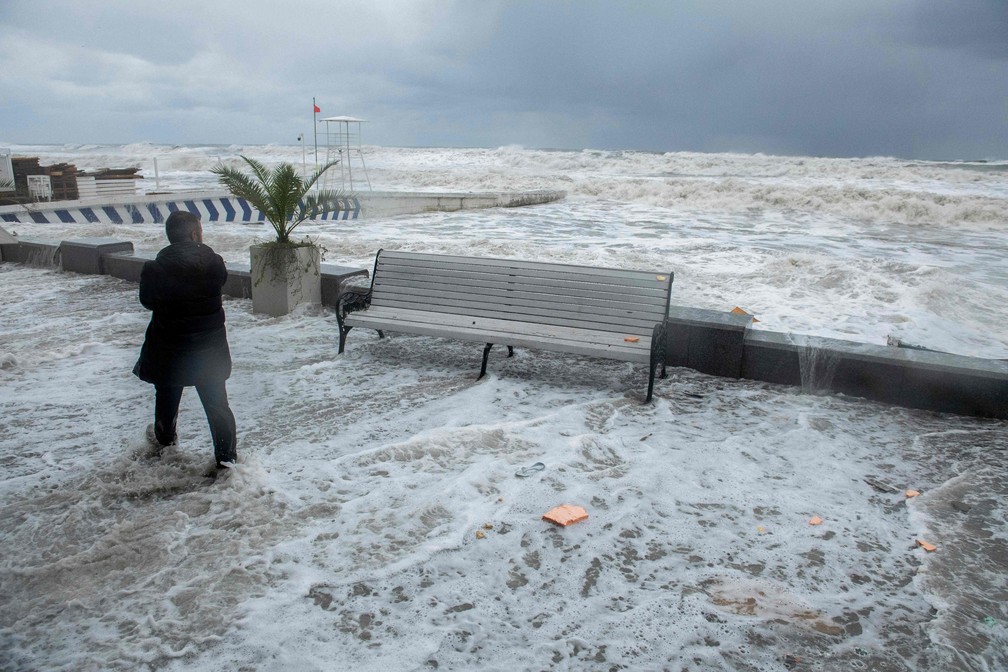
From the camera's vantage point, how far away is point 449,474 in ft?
15.1

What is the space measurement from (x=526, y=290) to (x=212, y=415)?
316 centimetres

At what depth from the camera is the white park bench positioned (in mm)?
6043

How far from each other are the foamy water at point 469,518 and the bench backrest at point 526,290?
1.86 feet

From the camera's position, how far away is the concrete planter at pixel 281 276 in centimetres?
808

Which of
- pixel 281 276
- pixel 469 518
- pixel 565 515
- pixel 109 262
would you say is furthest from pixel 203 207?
pixel 565 515

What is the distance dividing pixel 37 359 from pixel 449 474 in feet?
15.3

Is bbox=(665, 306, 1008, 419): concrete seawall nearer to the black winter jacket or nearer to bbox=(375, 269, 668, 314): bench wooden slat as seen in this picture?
bbox=(375, 269, 668, 314): bench wooden slat

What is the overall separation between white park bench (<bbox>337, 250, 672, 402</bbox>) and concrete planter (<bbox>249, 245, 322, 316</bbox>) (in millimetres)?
1305

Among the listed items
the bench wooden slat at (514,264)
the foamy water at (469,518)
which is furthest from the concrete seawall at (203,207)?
the bench wooden slat at (514,264)

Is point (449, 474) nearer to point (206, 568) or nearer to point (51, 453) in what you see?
point (206, 568)

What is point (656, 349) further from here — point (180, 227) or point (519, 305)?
point (180, 227)

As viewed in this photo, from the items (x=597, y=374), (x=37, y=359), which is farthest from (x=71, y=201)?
(x=597, y=374)

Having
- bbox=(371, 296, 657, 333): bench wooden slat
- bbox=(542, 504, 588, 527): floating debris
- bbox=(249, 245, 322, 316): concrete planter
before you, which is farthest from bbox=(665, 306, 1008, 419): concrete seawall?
bbox=(249, 245, 322, 316): concrete planter

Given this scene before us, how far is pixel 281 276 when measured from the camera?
8117 mm
